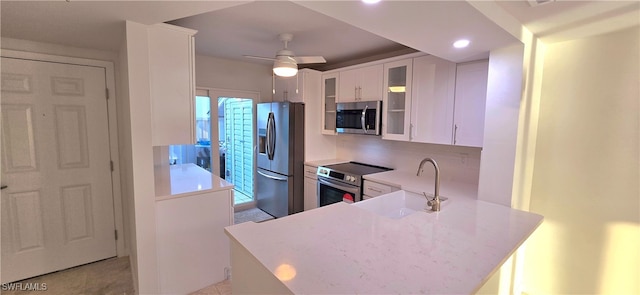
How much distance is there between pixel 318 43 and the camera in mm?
3090

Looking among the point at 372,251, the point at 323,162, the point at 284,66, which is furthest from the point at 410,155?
the point at 372,251

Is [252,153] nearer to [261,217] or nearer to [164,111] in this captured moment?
[261,217]

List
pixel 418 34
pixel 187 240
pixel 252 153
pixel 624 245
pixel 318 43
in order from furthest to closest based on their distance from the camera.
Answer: pixel 252 153 < pixel 318 43 < pixel 187 240 < pixel 624 245 < pixel 418 34

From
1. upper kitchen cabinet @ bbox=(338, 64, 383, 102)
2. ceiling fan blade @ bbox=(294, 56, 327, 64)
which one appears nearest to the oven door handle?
upper kitchen cabinet @ bbox=(338, 64, 383, 102)

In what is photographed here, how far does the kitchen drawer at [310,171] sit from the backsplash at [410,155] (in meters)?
0.65

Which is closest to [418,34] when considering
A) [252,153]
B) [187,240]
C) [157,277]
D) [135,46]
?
[135,46]

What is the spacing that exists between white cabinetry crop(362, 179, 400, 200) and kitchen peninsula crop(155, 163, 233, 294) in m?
1.37

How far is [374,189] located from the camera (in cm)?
288

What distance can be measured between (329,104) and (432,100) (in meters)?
1.50

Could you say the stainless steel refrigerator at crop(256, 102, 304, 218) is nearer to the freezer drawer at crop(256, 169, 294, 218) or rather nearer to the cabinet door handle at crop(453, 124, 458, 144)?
the freezer drawer at crop(256, 169, 294, 218)

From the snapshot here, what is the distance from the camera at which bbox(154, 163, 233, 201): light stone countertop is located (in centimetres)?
220

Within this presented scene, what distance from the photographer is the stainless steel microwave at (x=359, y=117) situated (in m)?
3.19

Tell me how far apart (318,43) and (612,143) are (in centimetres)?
261

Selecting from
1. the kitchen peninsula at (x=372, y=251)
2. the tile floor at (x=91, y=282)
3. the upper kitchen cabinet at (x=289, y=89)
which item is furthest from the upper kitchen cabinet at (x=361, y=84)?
the tile floor at (x=91, y=282)
